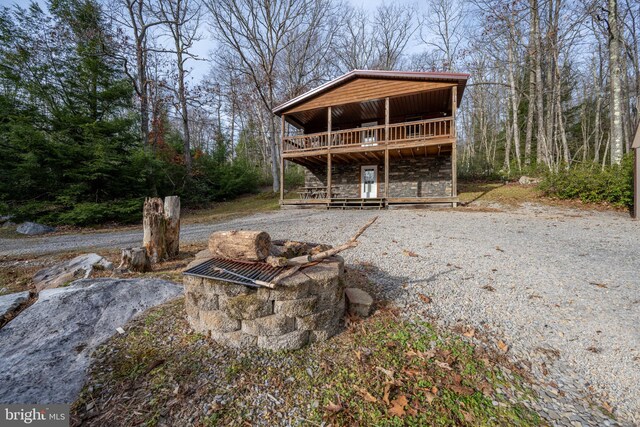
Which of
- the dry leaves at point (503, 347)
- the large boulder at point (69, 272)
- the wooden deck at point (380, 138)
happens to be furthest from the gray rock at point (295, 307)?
the wooden deck at point (380, 138)

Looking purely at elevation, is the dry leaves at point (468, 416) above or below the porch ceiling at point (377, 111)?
below

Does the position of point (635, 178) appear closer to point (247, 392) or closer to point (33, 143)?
point (247, 392)

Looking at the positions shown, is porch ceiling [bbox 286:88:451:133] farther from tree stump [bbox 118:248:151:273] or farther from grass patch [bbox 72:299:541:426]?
grass patch [bbox 72:299:541:426]

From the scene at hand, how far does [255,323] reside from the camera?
1.92 m

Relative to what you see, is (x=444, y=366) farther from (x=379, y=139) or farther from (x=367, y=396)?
(x=379, y=139)

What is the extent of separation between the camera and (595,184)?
26.7 feet

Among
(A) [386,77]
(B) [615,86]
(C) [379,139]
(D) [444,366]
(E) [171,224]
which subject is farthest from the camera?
(C) [379,139]

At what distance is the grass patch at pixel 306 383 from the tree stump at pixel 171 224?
7.01ft

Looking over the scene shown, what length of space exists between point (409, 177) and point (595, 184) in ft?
20.2

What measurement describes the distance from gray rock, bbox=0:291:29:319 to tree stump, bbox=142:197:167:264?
1.38 metres

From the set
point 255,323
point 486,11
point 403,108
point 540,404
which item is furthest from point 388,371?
point 486,11

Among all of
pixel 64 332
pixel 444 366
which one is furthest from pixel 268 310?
pixel 64 332

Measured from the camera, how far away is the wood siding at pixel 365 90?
9391mm

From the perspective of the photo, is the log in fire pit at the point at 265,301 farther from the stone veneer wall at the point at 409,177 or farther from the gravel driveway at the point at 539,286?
the stone veneer wall at the point at 409,177
